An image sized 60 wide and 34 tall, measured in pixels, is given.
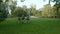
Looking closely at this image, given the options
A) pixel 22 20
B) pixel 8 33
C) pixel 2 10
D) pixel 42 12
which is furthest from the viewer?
pixel 42 12

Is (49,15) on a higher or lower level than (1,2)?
lower

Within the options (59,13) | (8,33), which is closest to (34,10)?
(59,13)

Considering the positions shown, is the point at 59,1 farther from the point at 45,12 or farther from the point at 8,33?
the point at 45,12

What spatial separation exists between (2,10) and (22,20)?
3.97m

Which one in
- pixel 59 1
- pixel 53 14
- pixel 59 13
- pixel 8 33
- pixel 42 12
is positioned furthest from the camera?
pixel 42 12

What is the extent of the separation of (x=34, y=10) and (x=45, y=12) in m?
3.20

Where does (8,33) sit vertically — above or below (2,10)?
below

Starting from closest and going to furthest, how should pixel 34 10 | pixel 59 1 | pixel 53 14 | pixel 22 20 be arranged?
pixel 59 1, pixel 22 20, pixel 53 14, pixel 34 10

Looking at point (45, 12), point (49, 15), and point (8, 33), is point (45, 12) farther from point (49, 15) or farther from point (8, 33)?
point (8, 33)

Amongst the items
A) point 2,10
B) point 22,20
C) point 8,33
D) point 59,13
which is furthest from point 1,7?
point 59,13

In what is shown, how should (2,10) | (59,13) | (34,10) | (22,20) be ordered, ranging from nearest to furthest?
(2,10)
(22,20)
(59,13)
(34,10)

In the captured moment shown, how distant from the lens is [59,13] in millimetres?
37625

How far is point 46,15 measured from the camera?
45.8 m

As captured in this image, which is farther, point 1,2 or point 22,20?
point 22,20
